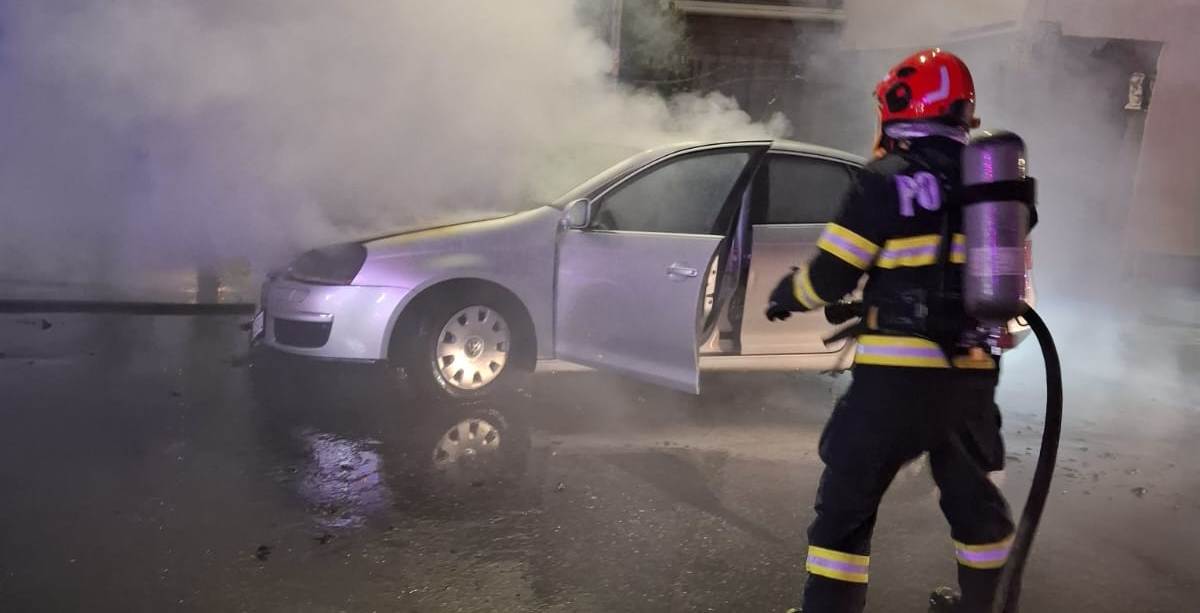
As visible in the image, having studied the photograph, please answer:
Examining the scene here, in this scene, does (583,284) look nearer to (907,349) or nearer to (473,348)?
(473,348)

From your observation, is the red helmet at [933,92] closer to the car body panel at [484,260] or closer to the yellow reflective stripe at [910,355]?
the yellow reflective stripe at [910,355]

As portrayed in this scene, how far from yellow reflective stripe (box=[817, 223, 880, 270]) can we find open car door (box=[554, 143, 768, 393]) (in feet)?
7.17

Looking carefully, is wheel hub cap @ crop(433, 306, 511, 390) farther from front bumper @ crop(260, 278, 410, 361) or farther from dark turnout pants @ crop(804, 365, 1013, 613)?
dark turnout pants @ crop(804, 365, 1013, 613)

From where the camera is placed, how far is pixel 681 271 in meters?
4.73

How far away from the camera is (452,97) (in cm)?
648

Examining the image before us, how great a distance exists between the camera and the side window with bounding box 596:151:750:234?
199 inches

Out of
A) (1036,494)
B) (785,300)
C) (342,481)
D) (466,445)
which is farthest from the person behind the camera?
(466,445)

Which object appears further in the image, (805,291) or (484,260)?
(484,260)

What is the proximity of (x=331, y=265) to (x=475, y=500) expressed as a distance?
190cm

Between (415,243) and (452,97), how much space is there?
6.07 feet

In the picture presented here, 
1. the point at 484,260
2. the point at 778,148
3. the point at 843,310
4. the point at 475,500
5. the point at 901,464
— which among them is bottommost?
the point at 475,500

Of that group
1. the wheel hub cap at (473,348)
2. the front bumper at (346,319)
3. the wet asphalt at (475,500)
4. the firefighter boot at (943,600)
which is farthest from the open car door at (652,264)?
the firefighter boot at (943,600)

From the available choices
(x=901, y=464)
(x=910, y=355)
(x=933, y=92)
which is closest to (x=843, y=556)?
(x=901, y=464)

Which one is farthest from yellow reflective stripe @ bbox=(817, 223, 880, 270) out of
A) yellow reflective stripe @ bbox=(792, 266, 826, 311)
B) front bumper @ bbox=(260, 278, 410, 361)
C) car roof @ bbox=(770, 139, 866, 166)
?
front bumper @ bbox=(260, 278, 410, 361)
